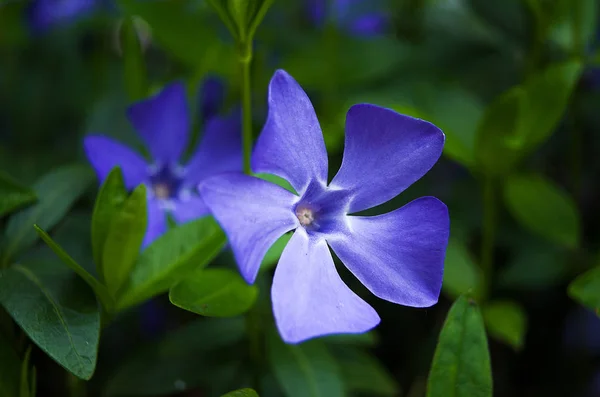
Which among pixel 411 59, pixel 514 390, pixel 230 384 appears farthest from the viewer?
pixel 411 59

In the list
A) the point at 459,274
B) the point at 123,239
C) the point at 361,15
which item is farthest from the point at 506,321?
the point at 361,15

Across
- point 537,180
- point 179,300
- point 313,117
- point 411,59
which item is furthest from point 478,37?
point 179,300

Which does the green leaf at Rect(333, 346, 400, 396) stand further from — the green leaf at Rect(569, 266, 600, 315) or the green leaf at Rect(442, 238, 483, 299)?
the green leaf at Rect(569, 266, 600, 315)

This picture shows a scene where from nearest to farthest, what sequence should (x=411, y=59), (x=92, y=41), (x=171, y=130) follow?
(x=171, y=130) < (x=411, y=59) < (x=92, y=41)

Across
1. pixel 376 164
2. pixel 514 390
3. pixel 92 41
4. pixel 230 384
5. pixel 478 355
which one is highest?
pixel 376 164

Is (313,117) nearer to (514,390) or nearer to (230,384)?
(230,384)

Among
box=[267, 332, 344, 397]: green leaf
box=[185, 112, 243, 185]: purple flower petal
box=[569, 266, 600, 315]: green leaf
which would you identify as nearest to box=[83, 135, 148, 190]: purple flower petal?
box=[185, 112, 243, 185]: purple flower petal

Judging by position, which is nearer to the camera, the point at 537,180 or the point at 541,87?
the point at 541,87

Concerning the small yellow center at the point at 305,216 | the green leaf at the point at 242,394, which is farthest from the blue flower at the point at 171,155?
the green leaf at the point at 242,394
